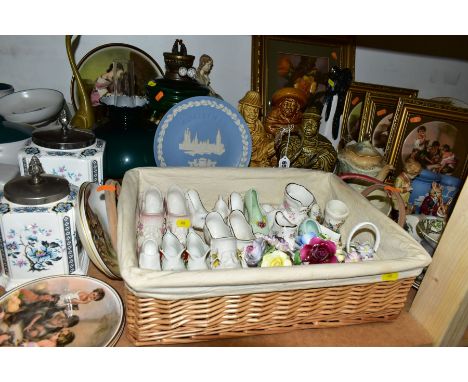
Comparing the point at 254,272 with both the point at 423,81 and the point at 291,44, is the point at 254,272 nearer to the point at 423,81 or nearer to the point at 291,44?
the point at 291,44

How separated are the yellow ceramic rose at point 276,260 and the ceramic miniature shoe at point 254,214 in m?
0.16

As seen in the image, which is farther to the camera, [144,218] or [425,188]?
[425,188]

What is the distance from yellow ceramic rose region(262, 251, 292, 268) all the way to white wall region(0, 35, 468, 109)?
99 centimetres

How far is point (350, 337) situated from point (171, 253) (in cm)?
41

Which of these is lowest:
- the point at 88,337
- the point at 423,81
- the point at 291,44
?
the point at 88,337

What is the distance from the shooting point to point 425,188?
1135 millimetres

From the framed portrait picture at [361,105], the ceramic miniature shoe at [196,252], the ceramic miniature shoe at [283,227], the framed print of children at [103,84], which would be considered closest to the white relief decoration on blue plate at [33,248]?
the ceramic miniature shoe at [196,252]

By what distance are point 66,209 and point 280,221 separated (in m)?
0.48

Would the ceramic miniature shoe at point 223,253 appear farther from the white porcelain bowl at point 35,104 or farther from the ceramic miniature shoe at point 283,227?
the white porcelain bowl at point 35,104

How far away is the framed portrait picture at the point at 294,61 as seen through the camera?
1.39m

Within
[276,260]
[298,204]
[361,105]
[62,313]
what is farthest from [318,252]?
[361,105]

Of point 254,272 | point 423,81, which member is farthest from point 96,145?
point 423,81

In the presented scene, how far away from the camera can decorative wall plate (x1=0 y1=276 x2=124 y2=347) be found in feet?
2.32

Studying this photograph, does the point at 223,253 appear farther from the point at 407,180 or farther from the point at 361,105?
the point at 361,105
